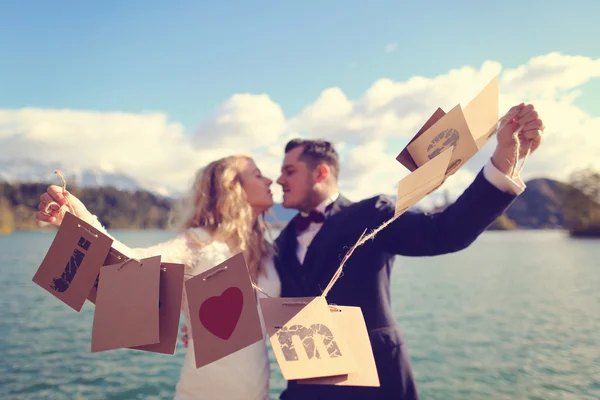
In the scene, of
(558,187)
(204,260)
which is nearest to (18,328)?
(204,260)

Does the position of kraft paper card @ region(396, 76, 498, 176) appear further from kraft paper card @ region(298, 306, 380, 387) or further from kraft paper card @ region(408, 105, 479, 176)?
kraft paper card @ region(298, 306, 380, 387)

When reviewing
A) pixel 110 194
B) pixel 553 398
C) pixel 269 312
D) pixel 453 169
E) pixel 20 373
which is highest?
pixel 110 194

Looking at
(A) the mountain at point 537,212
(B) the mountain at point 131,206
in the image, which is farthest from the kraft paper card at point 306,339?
(A) the mountain at point 537,212

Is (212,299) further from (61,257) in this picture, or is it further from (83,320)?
(83,320)

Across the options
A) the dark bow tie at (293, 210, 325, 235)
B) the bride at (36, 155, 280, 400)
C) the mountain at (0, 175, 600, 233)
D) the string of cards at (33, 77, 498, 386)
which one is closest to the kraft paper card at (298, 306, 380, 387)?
the string of cards at (33, 77, 498, 386)

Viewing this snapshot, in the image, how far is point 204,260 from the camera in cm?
263

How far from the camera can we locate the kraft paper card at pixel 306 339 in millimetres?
1288

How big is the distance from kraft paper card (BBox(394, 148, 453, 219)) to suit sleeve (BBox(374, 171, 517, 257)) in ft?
1.89

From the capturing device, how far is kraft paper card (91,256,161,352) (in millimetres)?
1469

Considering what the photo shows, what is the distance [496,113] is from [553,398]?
607 cm

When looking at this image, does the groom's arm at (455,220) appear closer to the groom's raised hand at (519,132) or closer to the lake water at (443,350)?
the groom's raised hand at (519,132)

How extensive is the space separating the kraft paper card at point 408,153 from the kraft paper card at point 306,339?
0.64 m

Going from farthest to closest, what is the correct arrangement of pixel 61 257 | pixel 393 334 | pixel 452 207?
pixel 393 334 < pixel 452 207 < pixel 61 257

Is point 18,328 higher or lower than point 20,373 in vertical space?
higher
